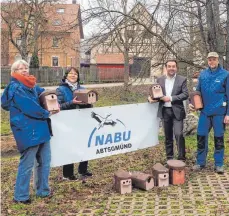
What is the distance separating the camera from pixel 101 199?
212 inches

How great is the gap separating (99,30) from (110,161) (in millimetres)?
3239

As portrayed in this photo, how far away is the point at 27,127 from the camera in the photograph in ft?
16.3

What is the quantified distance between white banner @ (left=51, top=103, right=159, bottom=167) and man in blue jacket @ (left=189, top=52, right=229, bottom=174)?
94 centimetres

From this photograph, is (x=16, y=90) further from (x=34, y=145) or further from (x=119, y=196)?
(x=119, y=196)

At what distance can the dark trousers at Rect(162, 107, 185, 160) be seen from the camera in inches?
266

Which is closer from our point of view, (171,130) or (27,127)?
(27,127)

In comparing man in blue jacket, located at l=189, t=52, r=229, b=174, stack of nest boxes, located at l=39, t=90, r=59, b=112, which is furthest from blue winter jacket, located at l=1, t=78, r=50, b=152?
man in blue jacket, located at l=189, t=52, r=229, b=174

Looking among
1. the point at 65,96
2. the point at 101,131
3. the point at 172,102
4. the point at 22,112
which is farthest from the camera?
the point at 172,102

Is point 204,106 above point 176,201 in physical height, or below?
above

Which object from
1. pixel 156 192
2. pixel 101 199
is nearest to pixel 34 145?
pixel 101 199

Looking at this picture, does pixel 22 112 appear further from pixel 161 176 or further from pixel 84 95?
pixel 161 176

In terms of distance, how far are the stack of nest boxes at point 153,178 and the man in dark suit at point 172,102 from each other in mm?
806

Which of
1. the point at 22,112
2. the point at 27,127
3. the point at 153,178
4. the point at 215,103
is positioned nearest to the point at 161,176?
the point at 153,178

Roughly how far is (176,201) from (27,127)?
2199 mm
